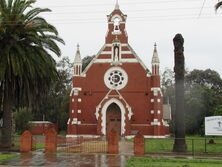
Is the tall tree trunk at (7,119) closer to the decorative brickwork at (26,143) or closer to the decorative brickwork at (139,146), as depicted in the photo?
the decorative brickwork at (26,143)

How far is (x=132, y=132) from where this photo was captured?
1791 inches

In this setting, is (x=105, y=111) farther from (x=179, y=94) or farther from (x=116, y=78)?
(x=179, y=94)

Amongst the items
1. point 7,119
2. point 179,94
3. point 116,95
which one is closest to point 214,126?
point 179,94

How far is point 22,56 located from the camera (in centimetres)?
2525

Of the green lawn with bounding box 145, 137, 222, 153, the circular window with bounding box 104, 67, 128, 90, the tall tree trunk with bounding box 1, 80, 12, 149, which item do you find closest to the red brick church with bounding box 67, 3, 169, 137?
the circular window with bounding box 104, 67, 128, 90

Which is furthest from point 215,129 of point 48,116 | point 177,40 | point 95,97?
point 48,116

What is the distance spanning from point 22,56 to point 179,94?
41.1 ft

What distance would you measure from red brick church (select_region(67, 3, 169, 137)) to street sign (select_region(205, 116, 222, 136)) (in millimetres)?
20170

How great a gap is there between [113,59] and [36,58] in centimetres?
2316

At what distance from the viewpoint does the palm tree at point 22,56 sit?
25.4 metres

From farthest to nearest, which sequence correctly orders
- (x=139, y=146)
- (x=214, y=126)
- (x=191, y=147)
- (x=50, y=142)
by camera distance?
(x=191, y=147) → (x=214, y=126) → (x=50, y=142) → (x=139, y=146)

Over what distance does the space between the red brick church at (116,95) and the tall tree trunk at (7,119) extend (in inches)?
781

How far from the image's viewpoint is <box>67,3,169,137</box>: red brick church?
149 feet

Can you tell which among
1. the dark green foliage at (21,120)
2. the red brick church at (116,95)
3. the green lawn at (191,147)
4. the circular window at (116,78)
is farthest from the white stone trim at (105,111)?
the dark green foliage at (21,120)
